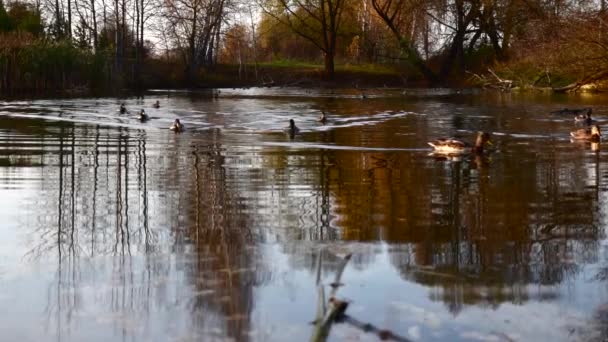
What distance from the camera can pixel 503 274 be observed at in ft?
20.5

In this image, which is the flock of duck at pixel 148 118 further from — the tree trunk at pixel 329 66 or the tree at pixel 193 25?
the tree trunk at pixel 329 66

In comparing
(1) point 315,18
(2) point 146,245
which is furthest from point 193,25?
(2) point 146,245

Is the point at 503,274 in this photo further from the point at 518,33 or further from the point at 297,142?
the point at 518,33

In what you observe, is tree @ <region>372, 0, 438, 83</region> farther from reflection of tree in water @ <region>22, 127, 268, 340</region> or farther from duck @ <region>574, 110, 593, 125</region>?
reflection of tree in water @ <region>22, 127, 268, 340</region>

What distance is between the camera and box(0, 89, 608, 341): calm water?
5.23 m

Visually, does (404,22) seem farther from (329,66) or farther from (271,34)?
(271,34)

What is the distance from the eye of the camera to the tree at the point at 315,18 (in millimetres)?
58562

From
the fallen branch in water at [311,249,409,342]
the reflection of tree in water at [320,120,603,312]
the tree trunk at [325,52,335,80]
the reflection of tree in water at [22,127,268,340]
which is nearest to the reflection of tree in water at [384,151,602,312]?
the reflection of tree in water at [320,120,603,312]

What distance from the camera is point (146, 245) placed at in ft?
23.2

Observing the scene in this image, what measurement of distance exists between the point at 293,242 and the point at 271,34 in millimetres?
63108

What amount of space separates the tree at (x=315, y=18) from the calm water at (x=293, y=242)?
4427 centimetres

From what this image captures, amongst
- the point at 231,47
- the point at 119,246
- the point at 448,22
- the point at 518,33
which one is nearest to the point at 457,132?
the point at 119,246

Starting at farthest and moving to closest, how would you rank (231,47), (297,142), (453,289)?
(231,47)
(297,142)
(453,289)

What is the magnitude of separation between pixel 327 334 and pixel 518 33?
5086cm
